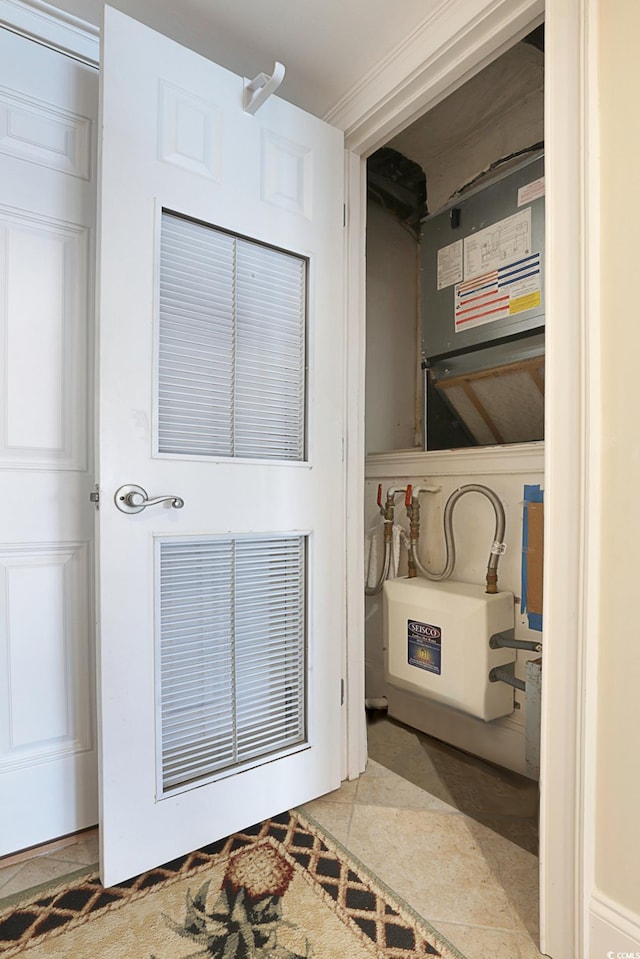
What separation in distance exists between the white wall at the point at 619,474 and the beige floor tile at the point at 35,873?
1.28 metres

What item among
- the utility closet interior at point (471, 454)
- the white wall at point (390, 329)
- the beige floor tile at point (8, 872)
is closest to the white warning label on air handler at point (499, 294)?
the utility closet interior at point (471, 454)

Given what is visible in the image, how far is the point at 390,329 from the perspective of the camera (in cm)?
282

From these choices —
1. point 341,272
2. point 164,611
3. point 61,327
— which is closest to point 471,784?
point 164,611

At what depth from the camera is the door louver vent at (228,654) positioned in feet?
4.76

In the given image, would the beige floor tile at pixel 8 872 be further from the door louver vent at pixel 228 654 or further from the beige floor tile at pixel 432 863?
the beige floor tile at pixel 432 863

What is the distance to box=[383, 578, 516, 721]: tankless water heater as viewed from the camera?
1.88m

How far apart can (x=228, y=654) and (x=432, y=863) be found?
2.49 feet

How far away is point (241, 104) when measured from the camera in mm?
1538

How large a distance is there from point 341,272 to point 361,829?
1.70 m

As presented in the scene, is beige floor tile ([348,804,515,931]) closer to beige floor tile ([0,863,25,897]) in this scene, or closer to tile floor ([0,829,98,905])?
tile floor ([0,829,98,905])

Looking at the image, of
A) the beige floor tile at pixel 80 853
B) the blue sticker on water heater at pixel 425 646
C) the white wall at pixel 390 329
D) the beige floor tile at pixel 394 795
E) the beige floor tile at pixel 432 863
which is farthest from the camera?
the white wall at pixel 390 329

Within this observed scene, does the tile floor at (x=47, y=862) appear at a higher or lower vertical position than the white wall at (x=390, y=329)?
lower

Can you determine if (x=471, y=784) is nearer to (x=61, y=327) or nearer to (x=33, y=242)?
(x=61, y=327)

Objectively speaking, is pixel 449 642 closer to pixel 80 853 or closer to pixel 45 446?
pixel 80 853
